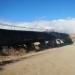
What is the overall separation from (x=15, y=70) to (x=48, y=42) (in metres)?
20.4

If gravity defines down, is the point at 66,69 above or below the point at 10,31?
below

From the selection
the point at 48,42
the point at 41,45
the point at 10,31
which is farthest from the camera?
the point at 48,42

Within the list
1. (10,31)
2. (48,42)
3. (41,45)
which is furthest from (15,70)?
(48,42)

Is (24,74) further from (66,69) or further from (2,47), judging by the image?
(2,47)

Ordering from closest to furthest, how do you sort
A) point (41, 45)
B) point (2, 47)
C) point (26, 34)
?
point (2, 47), point (26, 34), point (41, 45)

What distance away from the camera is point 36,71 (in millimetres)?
11555

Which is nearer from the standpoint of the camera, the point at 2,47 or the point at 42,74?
the point at 42,74

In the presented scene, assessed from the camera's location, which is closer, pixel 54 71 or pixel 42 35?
pixel 54 71

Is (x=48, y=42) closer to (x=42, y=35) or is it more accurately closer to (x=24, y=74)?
(x=42, y=35)

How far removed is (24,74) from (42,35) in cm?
1867

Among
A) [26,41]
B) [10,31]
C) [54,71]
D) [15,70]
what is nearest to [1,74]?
[15,70]

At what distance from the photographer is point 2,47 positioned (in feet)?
60.1

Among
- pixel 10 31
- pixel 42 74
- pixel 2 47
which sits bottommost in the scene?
pixel 42 74

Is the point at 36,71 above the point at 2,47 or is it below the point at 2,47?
below
